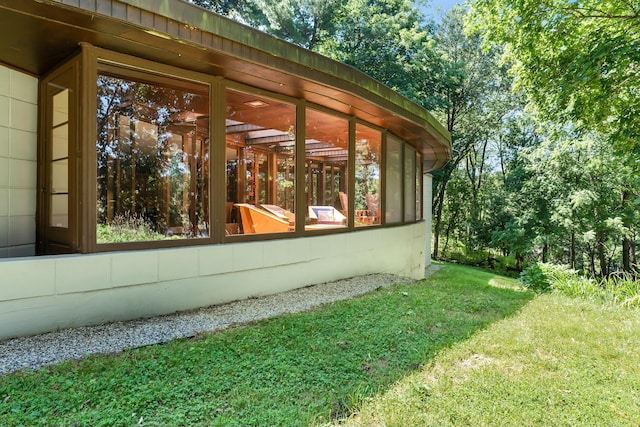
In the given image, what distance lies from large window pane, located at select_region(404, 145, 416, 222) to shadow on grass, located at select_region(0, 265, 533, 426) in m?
4.48

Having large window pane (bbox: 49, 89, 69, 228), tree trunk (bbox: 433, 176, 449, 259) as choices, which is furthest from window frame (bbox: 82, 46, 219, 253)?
tree trunk (bbox: 433, 176, 449, 259)

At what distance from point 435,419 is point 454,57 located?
69.1 ft

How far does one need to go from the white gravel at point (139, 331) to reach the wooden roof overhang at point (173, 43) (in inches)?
92.9

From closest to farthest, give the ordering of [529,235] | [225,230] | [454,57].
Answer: [225,230], [529,235], [454,57]

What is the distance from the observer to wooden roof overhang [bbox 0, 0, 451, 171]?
2744mm

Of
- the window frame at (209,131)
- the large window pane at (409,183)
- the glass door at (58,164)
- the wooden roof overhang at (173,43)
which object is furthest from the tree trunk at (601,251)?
the glass door at (58,164)

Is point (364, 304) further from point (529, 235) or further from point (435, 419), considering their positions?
point (529, 235)

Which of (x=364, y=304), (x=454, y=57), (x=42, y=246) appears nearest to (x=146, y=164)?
(x=42, y=246)

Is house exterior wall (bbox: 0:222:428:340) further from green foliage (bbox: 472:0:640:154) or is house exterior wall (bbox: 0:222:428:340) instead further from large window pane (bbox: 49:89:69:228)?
green foliage (bbox: 472:0:640:154)

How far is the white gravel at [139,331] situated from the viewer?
2623 millimetres

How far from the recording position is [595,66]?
602 cm

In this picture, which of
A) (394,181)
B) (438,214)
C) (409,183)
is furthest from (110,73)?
(438,214)

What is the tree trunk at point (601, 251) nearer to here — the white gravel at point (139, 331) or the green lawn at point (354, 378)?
the green lawn at point (354, 378)

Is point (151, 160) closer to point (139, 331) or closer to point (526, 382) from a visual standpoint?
point (139, 331)
